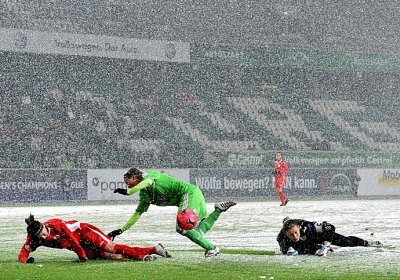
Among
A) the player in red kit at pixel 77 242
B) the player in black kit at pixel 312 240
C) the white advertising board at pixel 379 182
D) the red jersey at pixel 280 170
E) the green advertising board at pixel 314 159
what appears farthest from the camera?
the green advertising board at pixel 314 159

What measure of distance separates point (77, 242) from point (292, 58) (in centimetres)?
3918

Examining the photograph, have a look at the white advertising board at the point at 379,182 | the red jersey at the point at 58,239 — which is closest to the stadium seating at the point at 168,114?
the white advertising board at the point at 379,182

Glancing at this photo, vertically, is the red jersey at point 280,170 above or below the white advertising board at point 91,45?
below

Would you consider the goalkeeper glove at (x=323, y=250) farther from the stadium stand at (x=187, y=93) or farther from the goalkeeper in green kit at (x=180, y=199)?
the stadium stand at (x=187, y=93)

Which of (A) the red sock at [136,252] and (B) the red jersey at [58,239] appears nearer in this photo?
(B) the red jersey at [58,239]

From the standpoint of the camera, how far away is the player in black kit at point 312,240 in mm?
12203

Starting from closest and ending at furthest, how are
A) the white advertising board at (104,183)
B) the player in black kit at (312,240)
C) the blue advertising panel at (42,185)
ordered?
the player in black kit at (312,240) < the blue advertising panel at (42,185) < the white advertising board at (104,183)

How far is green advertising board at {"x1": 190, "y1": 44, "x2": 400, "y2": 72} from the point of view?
47.3 meters

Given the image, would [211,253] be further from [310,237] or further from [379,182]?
[379,182]

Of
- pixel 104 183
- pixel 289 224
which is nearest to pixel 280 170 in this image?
pixel 104 183

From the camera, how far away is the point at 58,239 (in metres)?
11.5

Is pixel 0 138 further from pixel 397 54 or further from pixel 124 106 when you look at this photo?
pixel 397 54

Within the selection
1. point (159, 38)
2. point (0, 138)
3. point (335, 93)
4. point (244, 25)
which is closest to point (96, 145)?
point (0, 138)

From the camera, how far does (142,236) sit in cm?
1677
